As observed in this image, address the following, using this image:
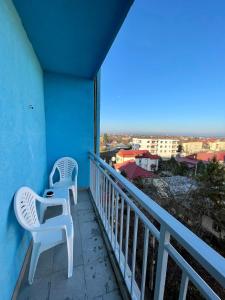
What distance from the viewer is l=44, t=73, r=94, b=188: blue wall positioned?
300 centimetres

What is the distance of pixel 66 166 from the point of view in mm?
3080

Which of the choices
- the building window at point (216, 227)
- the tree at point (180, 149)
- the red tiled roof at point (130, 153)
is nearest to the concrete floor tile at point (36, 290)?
the building window at point (216, 227)

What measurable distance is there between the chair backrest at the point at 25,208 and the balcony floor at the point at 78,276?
484mm

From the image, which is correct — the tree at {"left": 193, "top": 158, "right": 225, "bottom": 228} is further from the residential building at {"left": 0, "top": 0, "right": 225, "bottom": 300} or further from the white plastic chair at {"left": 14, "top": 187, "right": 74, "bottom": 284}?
the white plastic chair at {"left": 14, "top": 187, "right": 74, "bottom": 284}

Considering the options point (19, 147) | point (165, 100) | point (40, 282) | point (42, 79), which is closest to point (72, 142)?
point (42, 79)

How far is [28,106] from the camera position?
5.84ft

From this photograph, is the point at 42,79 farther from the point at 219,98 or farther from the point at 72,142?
the point at 219,98

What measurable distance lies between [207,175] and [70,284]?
8.98 metres

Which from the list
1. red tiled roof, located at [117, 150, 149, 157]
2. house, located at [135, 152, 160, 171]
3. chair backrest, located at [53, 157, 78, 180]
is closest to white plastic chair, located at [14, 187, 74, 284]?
chair backrest, located at [53, 157, 78, 180]

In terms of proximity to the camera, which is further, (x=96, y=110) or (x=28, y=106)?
(x=96, y=110)

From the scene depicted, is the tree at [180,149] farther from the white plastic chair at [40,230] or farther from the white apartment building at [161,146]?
the white plastic chair at [40,230]

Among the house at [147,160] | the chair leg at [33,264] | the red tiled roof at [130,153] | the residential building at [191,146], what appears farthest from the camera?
the red tiled roof at [130,153]

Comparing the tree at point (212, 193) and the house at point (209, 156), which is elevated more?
the house at point (209, 156)

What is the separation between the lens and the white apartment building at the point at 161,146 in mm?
11473
